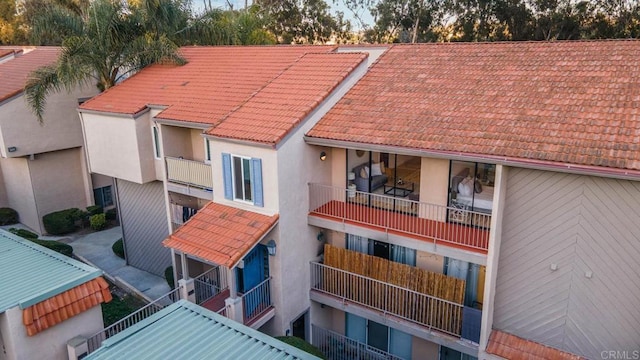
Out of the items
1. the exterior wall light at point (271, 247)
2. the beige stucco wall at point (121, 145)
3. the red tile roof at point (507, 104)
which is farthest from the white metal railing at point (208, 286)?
the red tile roof at point (507, 104)

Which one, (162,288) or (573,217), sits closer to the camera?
(573,217)

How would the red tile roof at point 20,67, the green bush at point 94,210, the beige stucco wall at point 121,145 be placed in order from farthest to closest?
the green bush at point 94,210, the red tile roof at point 20,67, the beige stucco wall at point 121,145

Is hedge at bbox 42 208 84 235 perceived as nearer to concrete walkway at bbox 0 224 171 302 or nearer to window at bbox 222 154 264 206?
concrete walkway at bbox 0 224 171 302

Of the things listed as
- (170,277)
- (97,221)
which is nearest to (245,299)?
(170,277)

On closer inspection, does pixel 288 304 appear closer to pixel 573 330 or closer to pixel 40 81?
pixel 573 330

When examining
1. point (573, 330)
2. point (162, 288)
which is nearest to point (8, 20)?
point (162, 288)

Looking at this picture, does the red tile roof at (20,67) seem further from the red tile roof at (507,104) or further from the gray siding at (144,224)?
the red tile roof at (507,104)
